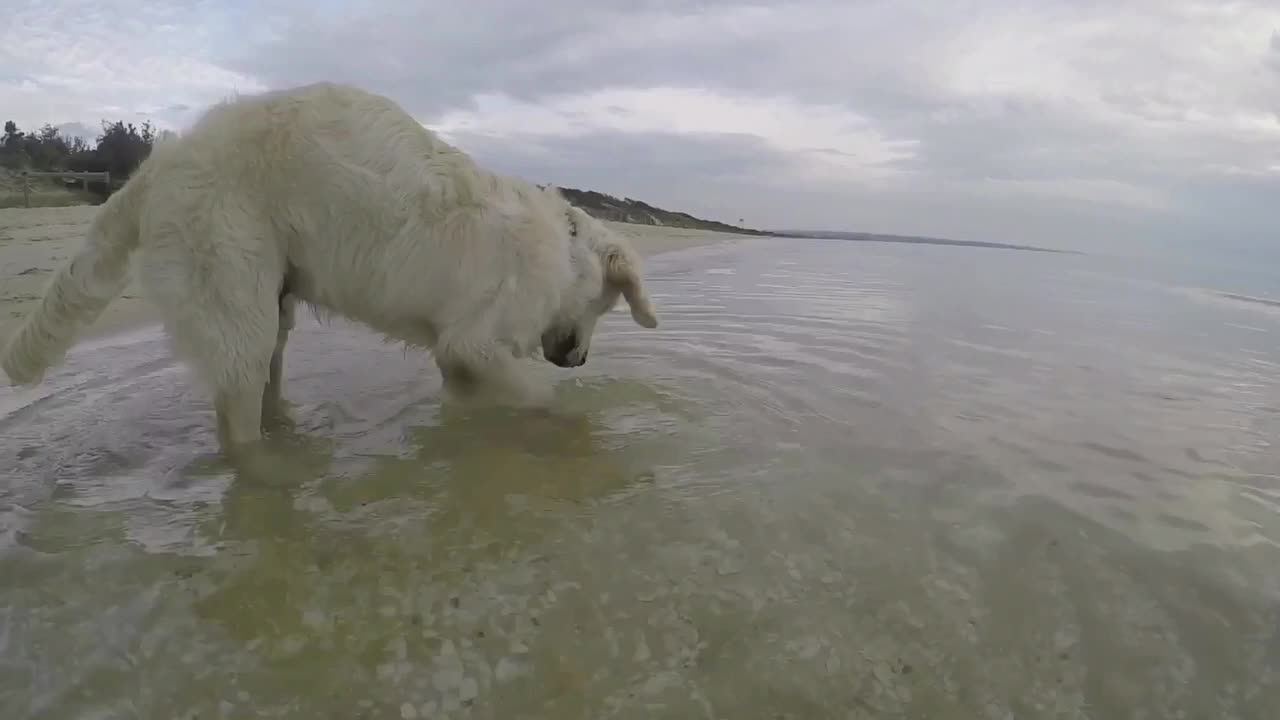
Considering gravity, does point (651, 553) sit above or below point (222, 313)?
below

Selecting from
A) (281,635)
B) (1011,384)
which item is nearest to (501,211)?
(281,635)

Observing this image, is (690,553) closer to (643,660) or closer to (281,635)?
(643,660)

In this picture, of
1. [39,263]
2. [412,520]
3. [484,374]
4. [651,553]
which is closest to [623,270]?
[484,374]

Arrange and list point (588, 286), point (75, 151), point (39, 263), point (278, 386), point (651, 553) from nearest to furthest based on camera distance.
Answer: point (651, 553) < point (278, 386) < point (588, 286) < point (39, 263) < point (75, 151)

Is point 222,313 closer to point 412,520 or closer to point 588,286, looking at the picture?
point 412,520

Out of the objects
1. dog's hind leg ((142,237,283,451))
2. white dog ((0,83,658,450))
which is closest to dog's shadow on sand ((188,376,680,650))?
dog's hind leg ((142,237,283,451))

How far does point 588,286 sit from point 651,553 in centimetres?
227

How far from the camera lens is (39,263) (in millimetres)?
8406

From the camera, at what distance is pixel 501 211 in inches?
151

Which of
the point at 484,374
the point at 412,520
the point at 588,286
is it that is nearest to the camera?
the point at 412,520

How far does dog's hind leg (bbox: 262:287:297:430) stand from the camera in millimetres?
3994

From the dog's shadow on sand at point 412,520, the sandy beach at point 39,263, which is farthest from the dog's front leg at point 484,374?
the sandy beach at point 39,263

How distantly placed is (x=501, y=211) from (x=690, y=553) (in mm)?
2118

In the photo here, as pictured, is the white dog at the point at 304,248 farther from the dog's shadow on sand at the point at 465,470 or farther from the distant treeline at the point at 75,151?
the distant treeline at the point at 75,151
